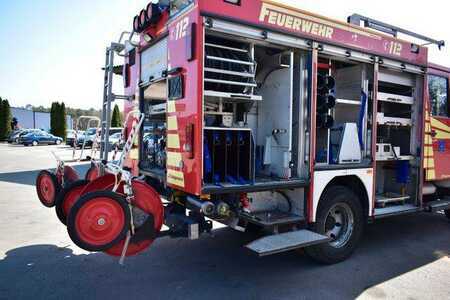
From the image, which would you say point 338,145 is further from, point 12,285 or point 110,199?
point 12,285

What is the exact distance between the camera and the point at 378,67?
5.12 metres

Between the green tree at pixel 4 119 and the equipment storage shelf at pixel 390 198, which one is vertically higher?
the green tree at pixel 4 119

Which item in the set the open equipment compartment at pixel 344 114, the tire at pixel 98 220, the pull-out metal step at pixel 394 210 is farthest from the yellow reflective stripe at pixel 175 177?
the pull-out metal step at pixel 394 210

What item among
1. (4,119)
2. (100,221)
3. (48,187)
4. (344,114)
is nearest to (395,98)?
(344,114)

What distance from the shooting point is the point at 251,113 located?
193 inches

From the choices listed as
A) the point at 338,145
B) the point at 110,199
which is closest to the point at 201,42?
the point at 110,199

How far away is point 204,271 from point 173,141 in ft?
5.40

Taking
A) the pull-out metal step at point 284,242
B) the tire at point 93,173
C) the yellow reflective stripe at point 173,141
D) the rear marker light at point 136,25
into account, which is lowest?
the pull-out metal step at point 284,242

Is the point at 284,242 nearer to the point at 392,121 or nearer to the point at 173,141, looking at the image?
the point at 173,141

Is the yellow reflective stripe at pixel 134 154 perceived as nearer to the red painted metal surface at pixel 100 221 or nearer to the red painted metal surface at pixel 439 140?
the red painted metal surface at pixel 100 221

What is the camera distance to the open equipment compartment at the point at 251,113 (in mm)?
3775

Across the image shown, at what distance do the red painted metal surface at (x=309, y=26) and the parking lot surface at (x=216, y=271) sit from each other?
283 centimetres

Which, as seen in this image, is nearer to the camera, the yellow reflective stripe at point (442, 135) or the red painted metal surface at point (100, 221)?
the red painted metal surface at point (100, 221)

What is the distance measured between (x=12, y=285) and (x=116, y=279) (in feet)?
3.49
